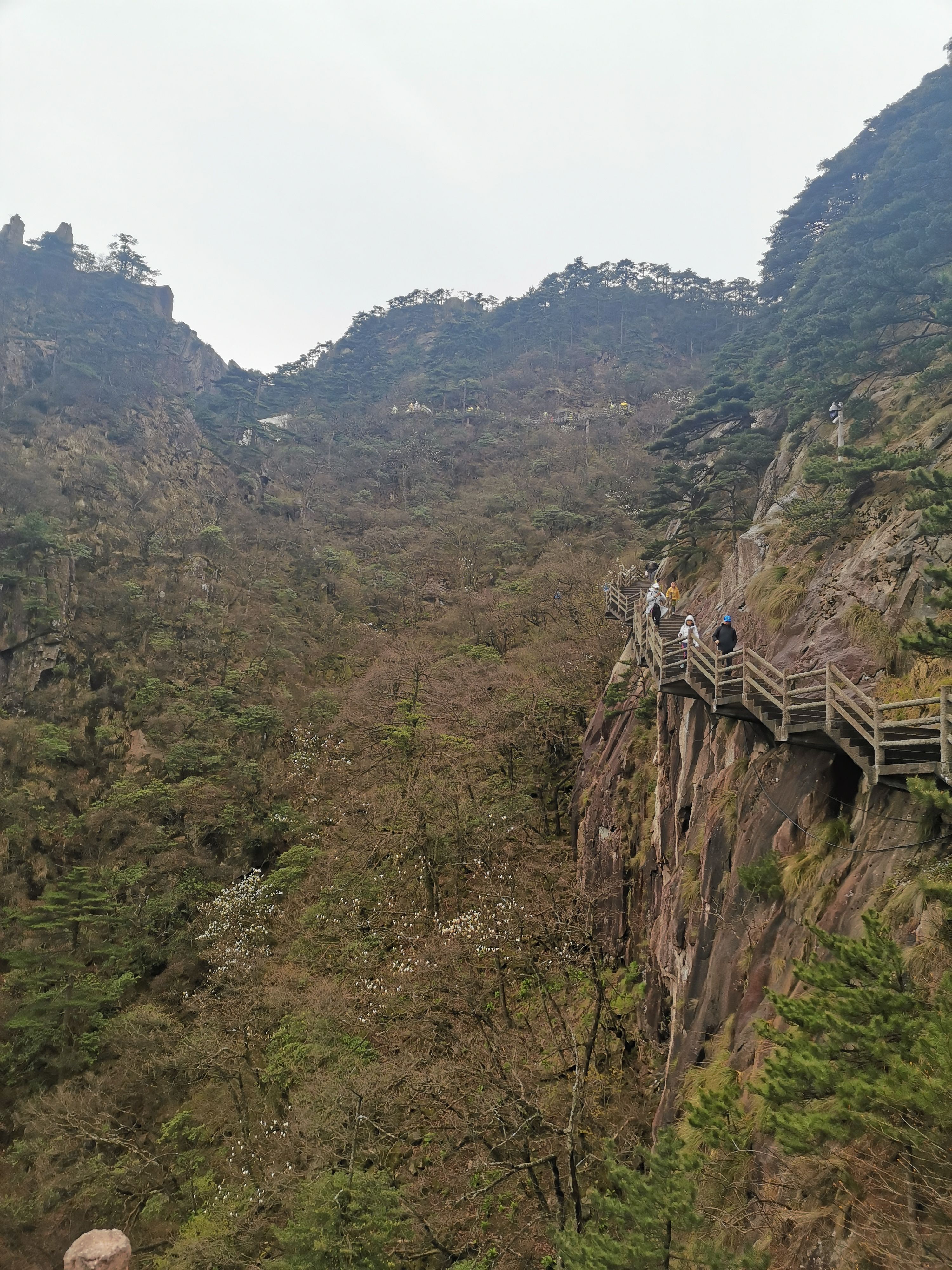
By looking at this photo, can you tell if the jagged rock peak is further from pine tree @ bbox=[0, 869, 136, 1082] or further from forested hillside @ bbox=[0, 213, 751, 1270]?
pine tree @ bbox=[0, 869, 136, 1082]

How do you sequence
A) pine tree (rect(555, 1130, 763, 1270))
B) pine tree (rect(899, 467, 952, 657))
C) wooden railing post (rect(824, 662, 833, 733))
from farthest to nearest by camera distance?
wooden railing post (rect(824, 662, 833, 733)) → pine tree (rect(899, 467, 952, 657)) → pine tree (rect(555, 1130, 763, 1270))

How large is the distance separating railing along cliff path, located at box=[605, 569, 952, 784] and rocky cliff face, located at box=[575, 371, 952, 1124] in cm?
40

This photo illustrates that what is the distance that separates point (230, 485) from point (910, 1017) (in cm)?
4892

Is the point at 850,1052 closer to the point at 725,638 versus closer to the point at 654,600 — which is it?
the point at 725,638

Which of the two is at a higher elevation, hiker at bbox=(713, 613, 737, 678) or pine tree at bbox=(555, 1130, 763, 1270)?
hiker at bbox=(713, 613, 737, 678)

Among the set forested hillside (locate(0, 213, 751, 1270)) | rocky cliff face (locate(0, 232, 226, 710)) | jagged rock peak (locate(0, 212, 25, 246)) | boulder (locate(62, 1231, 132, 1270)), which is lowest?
boulder (locate(62, 1231, 132, 1270))

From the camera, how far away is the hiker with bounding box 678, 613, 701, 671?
11547mm

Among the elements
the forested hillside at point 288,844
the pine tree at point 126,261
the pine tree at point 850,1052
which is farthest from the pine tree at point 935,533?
the pine tree at point 126,261

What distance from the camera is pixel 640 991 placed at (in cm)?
1445

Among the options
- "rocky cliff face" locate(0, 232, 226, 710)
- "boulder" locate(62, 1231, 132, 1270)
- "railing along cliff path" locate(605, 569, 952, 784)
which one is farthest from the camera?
"rocky cliff face" locate(0, 232, 226, 710)

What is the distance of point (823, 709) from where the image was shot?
8.62m

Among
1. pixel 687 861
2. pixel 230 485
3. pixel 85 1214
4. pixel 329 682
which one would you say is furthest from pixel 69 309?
pixel 687 861

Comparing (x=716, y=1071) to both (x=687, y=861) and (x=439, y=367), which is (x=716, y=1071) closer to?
(x=687, y=861)

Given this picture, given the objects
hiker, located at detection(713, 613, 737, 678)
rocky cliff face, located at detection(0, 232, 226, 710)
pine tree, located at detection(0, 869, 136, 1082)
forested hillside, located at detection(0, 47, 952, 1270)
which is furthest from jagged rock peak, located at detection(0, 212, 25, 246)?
hiker, located at detection(713, 613, 737, 678)
